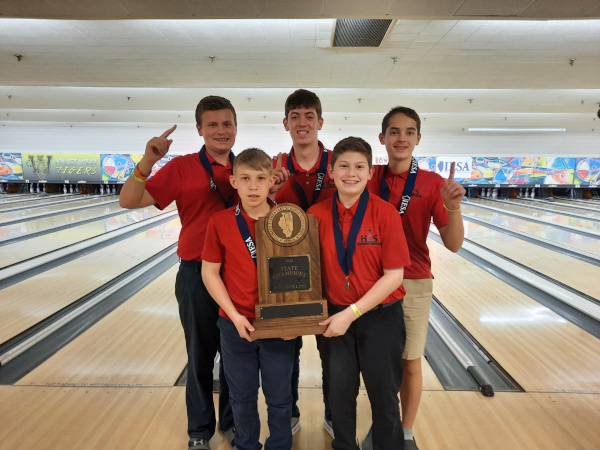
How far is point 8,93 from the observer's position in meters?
8.30

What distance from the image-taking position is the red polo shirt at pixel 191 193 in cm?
168

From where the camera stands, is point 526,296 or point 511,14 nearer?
point 511,14

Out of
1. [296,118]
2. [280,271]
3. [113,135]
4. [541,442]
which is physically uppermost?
[113,135]

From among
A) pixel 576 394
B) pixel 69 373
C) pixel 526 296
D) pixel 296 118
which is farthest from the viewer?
pixel 526 296

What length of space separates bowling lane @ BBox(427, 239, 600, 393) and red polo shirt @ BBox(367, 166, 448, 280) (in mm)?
1299

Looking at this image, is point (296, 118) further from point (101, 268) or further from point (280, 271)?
point (101, 268)


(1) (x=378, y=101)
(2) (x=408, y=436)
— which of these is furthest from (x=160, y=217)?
(2) (x=408, y=436)

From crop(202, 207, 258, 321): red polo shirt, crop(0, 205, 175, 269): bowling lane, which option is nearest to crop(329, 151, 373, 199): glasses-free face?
crop(202, 207, 258, 321): red polo shirt

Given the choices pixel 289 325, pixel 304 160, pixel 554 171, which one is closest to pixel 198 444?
pixel 289 325

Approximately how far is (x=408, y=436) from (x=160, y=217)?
8.23 m

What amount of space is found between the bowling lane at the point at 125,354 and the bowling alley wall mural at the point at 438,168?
10.9 metres

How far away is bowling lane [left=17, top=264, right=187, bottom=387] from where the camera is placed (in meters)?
2.35

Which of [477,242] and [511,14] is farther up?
[511,14]

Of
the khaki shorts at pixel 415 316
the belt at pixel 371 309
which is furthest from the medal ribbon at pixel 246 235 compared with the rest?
the khaki shorts at pixel 415 316
